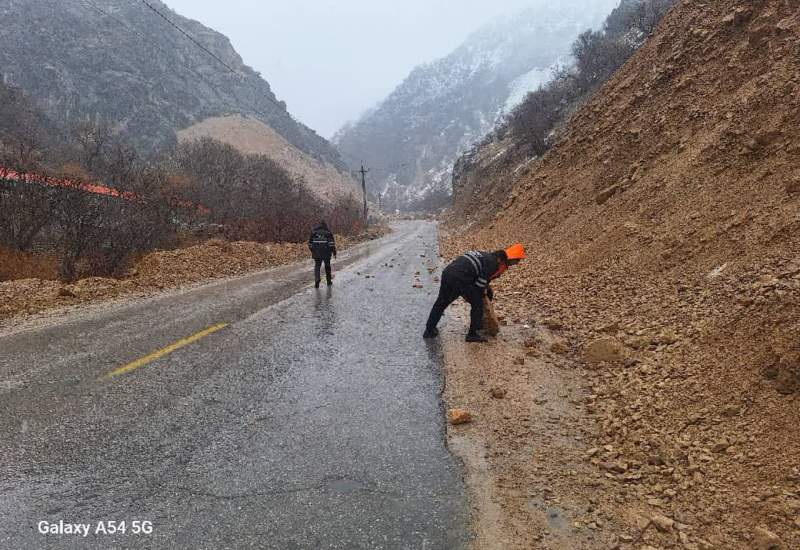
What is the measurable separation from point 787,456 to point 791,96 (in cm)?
747

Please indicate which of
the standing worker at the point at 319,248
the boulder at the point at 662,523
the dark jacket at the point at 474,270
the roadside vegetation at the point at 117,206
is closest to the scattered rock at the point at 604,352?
the dark jacket at the point at 474,270

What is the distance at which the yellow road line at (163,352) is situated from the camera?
215 inches

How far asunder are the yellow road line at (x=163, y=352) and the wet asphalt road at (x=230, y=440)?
0.14m

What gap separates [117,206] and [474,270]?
651 inches

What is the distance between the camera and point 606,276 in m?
8.56

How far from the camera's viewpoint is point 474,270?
6871 mm

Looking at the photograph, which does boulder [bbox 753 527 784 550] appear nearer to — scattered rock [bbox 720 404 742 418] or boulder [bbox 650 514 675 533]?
boulder [bbox 650 514 675 533]

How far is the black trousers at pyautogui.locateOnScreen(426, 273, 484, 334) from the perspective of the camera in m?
6.87

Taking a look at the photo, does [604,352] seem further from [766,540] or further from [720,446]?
[766,540]

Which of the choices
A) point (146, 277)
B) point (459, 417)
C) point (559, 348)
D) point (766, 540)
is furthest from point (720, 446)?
point (146, 277)

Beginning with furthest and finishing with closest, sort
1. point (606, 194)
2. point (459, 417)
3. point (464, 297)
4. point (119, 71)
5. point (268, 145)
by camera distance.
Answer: point (268, 145) → point (119, 71) → point (606, 194) → point (464, 297) → point (459, 417)

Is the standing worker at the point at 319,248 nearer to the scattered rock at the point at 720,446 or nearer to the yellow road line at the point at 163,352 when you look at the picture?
the yellow road line at the point at 163,352

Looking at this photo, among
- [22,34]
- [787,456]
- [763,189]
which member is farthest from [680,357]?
[22,34]

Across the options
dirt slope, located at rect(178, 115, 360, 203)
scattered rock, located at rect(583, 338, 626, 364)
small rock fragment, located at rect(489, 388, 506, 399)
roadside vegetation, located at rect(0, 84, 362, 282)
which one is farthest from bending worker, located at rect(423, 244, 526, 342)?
dirt slope, located at rect(178, 115, 360, 203)
